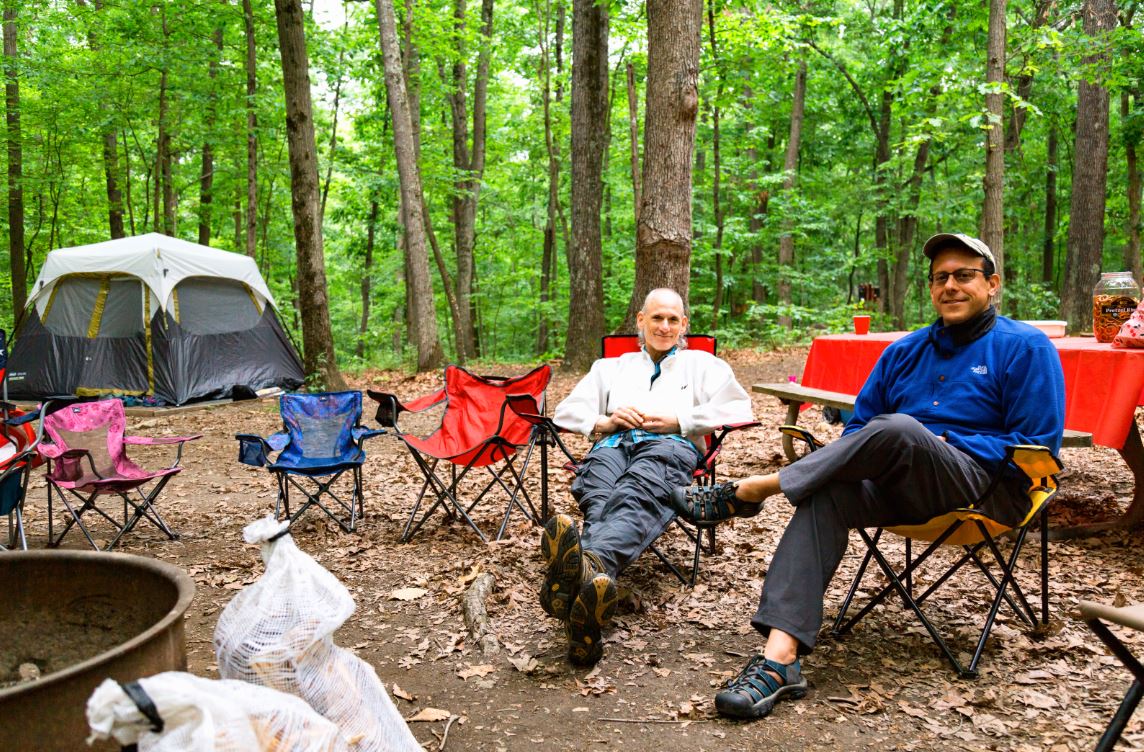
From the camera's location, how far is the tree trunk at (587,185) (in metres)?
8.05

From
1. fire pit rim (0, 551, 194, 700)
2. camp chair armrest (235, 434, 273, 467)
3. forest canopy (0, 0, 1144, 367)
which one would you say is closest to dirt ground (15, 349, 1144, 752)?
camp chair armrest (235, 434, 273, 467)

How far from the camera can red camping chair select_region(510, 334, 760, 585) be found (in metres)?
3.02

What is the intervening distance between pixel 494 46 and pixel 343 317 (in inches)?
416

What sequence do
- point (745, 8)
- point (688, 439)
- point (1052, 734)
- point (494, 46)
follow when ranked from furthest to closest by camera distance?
point (494, 46), point (745, 8), point (688, 439), point (1052, 734)

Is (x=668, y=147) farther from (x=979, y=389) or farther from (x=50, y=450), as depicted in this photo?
(x=50, y=450)

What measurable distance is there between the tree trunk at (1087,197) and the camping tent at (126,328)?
9.76 meters

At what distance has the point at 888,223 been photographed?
611 inches

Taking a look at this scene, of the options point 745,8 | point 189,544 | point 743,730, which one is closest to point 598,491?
point 743,730

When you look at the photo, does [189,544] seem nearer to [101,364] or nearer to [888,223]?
[101,364]

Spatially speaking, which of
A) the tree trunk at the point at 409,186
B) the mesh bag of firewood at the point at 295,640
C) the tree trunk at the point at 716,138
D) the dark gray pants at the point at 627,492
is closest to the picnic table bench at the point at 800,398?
the dark gray pants at the point at 627,492

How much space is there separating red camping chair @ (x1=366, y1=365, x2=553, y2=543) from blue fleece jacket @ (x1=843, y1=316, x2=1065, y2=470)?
1.52m

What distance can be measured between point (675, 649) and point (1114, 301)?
2.31 metres

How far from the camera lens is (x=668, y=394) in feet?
10.8

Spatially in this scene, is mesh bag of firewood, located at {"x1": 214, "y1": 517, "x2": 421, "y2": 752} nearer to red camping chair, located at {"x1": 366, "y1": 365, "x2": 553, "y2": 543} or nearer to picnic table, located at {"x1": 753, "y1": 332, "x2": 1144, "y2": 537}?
red camping chair, located at {"x1": 366, "y1": 365, "x2": 553, "y2": 543}
